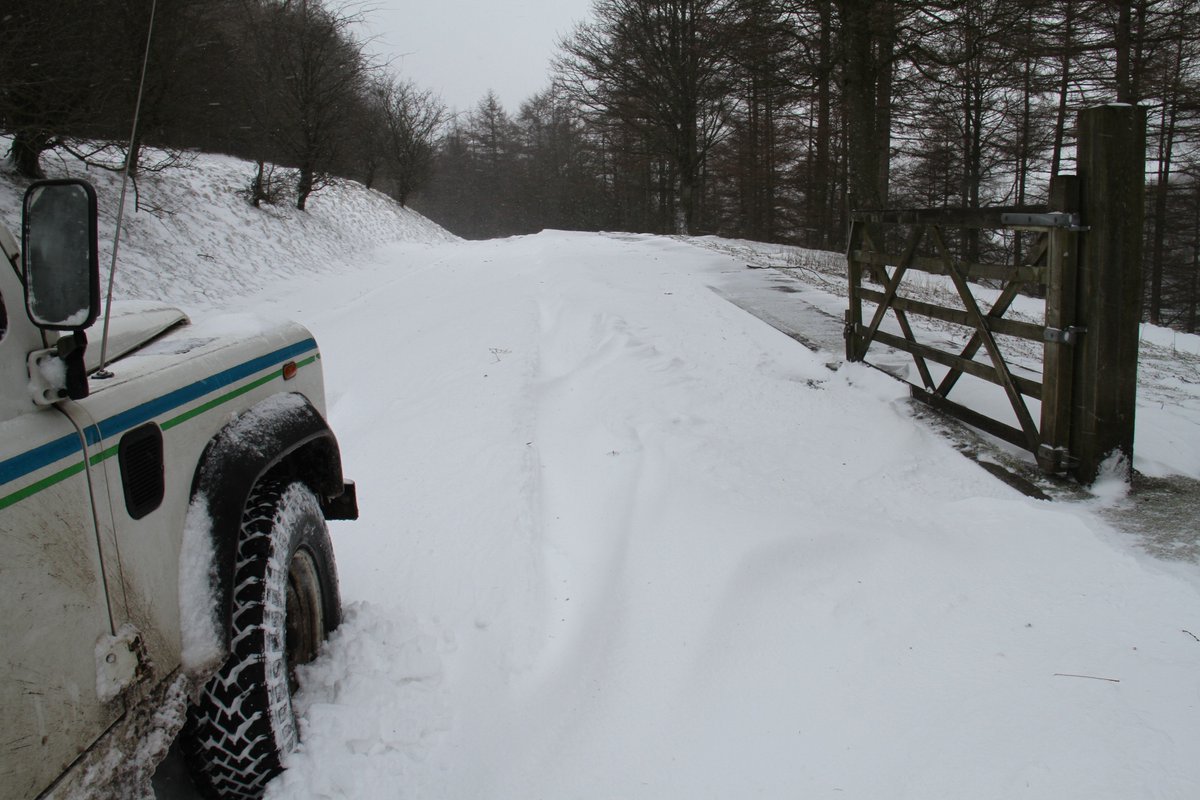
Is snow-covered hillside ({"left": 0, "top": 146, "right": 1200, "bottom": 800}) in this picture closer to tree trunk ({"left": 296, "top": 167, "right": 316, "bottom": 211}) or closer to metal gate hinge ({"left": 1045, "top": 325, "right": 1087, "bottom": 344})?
metal gate hinge ({"left": 1045, "top": 325, "right": 1087, "bottom": 344})

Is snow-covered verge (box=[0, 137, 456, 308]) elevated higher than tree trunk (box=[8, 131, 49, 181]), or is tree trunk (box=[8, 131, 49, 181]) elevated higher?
tree trunk (box=[8, 131, 49, 181])

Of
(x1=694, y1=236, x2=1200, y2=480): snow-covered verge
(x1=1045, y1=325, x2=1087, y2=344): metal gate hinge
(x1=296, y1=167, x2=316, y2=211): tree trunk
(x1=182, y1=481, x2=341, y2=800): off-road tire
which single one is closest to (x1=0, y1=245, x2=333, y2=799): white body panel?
(x1=182, y1=481, x2=341, y2=800): off-road tire

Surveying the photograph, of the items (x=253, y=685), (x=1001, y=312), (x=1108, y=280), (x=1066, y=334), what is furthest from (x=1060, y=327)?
(x=253, y=685)

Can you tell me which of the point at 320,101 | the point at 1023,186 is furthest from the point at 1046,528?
the point at 1023,186

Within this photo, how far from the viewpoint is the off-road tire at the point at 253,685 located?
2406mm

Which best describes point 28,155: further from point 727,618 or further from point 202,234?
point 727,618

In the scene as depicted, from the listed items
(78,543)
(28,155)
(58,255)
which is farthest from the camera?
(28,155)

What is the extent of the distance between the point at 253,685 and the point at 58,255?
1.34 metres

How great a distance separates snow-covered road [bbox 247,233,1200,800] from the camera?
279cm

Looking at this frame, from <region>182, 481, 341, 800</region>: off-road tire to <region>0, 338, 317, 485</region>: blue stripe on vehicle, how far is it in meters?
0.40

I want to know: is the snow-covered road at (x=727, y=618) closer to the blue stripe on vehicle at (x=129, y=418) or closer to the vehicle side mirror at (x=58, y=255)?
the blue stripe on vehicle at (x=129, y=418)

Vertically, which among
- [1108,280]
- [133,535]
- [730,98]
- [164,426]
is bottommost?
[133,535]

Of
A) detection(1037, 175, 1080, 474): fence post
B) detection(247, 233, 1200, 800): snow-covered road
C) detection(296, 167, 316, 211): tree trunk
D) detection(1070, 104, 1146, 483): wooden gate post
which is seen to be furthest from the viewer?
detection(296, 167, 316, 211): tree trunk

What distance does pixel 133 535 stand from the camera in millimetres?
2045
